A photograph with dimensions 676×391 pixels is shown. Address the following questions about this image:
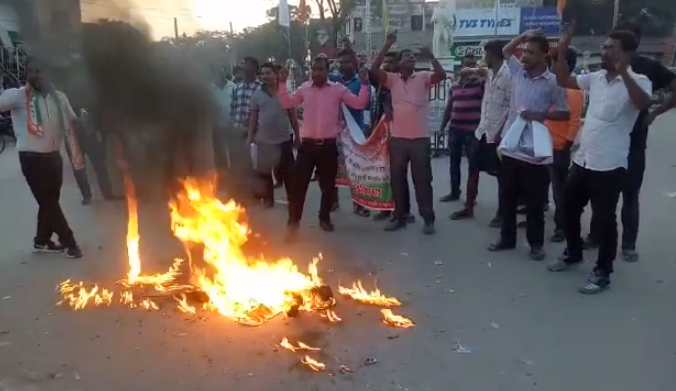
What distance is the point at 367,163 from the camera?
23.4 feet

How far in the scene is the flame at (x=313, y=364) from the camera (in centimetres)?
367

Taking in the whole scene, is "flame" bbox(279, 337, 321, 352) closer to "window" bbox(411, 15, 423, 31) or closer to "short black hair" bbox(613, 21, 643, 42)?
"short black hair" bbox(613, 21, 643, 42)

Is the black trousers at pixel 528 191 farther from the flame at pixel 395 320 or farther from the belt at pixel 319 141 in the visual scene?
the flame at pixel 395 320

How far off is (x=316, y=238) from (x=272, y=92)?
200 cm

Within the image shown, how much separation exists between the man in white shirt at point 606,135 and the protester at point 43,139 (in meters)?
4.36

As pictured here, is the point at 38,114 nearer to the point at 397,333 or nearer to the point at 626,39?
the point at 397,333

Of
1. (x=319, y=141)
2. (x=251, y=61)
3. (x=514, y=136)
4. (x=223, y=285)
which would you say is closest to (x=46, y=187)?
(x=223, y=285)

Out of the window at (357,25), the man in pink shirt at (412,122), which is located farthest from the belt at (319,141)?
the window at (357,25)

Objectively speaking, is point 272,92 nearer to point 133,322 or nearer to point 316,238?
point 316,238

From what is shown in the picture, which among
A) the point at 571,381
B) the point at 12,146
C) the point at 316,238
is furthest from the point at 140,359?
the point at 12,146

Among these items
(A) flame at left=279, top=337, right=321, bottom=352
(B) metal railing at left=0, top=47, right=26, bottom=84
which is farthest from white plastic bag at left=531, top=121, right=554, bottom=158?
(B) metal railing at left=0, top=47, right=26, bottom=84

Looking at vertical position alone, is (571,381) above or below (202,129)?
below

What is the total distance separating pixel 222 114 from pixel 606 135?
4.57 metres

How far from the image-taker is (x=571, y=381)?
349 cm
